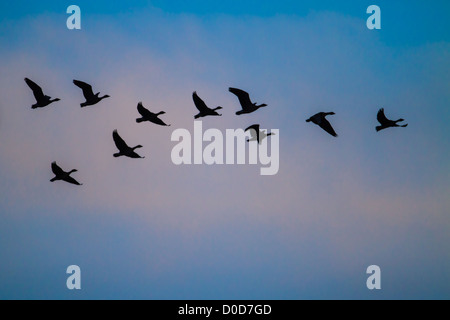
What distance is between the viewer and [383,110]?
19750 millimetres

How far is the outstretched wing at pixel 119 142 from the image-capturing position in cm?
1983

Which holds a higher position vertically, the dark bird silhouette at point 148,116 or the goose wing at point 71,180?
the dark bird silhouette at point 148,116

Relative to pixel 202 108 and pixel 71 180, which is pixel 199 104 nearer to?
pixel 202 108

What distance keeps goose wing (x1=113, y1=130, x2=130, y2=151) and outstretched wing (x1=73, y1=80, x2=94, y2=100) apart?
1186mm

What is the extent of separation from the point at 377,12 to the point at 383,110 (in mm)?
2437

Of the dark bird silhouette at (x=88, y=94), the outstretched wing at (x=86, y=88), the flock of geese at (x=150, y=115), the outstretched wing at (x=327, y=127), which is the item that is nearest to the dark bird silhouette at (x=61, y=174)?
the flock of geese at (x=150, y=115)

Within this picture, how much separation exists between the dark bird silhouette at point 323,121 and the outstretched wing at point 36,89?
648cm

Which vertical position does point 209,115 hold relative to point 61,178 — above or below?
above

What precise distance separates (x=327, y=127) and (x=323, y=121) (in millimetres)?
229

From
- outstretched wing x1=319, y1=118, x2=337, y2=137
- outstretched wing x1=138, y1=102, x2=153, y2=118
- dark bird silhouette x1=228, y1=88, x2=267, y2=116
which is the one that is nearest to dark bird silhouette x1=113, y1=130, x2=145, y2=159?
outstretched wing x1=138, y1=102, x2=153, y2=118

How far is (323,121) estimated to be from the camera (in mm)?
20391

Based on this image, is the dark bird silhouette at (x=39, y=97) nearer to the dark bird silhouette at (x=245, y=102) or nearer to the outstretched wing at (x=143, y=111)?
the outstretched wing at (x=143, y=111)
